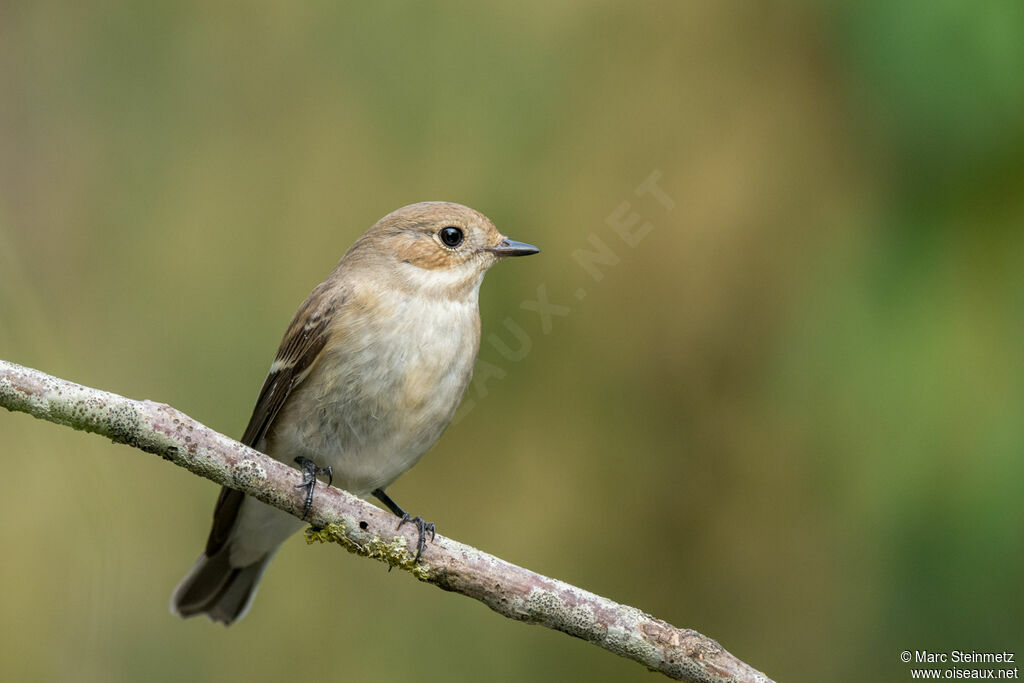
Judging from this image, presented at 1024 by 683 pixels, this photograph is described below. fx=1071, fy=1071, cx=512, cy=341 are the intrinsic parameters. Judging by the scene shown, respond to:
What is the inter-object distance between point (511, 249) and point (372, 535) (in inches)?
44.2

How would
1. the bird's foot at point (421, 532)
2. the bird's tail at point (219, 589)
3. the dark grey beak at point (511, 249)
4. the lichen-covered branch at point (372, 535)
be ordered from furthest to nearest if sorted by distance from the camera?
the bird's tail at point (219, 589), the dark grey beak at point (511, 249), the bird's foot at point (421, 532), the lichen-covered branch at point (372, 535)

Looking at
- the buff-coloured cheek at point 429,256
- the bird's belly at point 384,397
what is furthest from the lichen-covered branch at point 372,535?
the buff-coloured cheek at point 429,256

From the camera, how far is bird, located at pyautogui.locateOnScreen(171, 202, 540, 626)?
367 centimetres

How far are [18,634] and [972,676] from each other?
3718 mm

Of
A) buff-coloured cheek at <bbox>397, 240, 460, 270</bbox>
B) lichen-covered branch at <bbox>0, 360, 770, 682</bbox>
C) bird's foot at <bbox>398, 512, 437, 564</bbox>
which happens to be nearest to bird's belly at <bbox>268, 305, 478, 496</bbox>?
buff-coloured cheek at <bbox>397, 240, 460, 270</bbox>

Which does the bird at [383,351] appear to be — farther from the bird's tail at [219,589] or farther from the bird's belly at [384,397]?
the bird's tail at [219,589]

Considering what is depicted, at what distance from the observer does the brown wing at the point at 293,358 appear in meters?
3.81

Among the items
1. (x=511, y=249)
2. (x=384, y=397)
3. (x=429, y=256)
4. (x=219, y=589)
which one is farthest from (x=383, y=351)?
(x=219, y=589)

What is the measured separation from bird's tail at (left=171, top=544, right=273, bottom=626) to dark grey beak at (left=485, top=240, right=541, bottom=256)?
188cm

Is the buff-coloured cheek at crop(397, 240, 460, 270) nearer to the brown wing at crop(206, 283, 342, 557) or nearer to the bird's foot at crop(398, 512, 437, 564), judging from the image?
the brown wing at crop(206, 283, 342, 557)

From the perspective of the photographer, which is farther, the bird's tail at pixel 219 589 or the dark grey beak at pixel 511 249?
the bird's tail at pixel 219 589

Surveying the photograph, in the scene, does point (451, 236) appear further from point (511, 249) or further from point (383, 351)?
point (383, 351)

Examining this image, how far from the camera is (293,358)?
3861 mm

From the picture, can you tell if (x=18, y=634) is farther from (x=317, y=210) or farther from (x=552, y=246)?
(x=552, y=246)
